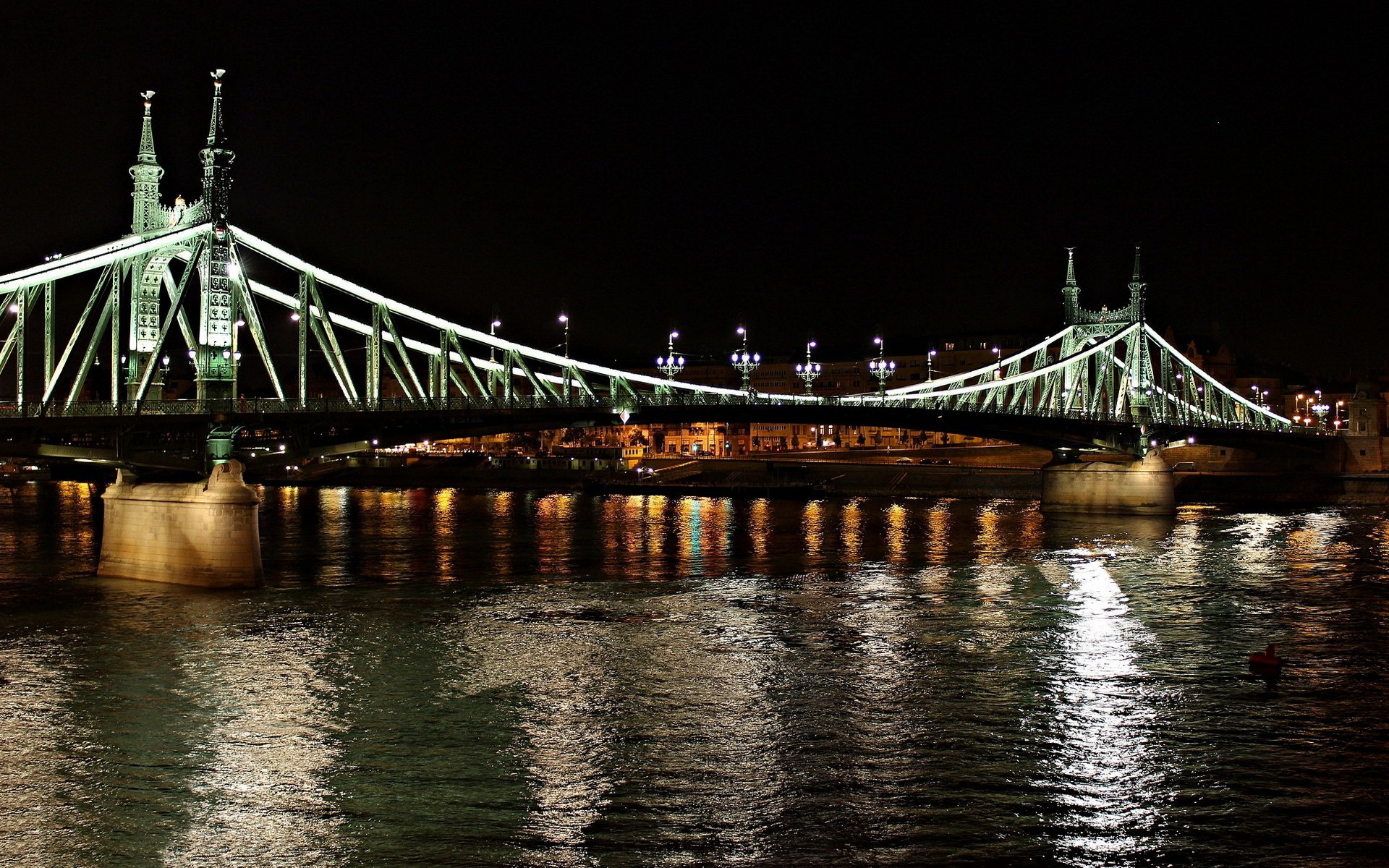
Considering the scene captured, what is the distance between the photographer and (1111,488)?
2418 inches

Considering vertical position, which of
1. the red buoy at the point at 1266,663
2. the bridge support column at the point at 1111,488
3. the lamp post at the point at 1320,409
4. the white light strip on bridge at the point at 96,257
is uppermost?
the white light strip on bridge at the point at 96,257

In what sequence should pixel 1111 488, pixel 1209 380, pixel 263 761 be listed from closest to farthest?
pixel 263 761 → pixel 1111 488 → pixel 1209 380

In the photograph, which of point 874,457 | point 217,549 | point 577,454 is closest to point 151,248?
point 217,549

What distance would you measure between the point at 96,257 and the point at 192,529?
7.24 m

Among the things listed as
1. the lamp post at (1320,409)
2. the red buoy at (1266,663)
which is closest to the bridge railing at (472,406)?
the red buoy at (1266,663)

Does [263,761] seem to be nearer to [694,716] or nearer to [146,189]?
[694,716]

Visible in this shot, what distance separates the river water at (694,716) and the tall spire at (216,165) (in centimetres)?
884

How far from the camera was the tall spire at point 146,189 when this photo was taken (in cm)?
3250

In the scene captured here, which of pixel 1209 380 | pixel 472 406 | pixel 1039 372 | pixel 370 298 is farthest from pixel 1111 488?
pixel 370 298

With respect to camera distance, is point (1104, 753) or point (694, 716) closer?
point (1104, 753)

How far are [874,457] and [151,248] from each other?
68.0 meters

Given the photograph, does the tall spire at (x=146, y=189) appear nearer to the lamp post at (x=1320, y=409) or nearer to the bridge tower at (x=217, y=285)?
the bridge tower at (x=217, y=285)

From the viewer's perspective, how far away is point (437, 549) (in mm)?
41656

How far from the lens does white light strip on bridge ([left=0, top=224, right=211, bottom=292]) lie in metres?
31.4
